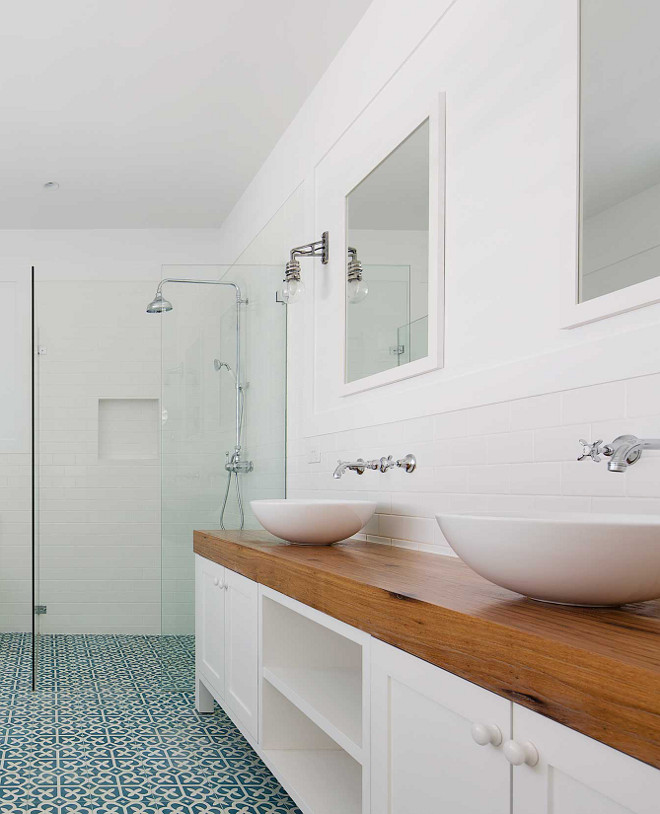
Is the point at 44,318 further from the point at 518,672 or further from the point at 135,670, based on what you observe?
the point at 518,672

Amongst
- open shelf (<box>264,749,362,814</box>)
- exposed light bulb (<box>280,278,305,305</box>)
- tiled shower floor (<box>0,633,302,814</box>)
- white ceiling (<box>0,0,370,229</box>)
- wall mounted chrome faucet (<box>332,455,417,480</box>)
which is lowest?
tiled shower floor (<box>0,633,302,814</box>)

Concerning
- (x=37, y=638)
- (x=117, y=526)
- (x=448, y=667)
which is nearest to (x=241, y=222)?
(x=117, y=526)

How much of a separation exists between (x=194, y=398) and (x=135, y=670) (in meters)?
1.43

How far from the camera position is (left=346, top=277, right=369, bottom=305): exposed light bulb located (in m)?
3.02

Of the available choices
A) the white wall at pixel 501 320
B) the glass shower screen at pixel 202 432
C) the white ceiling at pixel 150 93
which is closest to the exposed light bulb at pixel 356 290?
the white wall at pixel 501 320

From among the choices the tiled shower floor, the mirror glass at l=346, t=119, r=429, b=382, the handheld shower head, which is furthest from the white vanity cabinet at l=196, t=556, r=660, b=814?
the handheld shower head

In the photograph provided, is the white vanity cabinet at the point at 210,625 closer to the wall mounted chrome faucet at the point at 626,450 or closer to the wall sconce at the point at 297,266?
the wall sconce at the point at 297,266

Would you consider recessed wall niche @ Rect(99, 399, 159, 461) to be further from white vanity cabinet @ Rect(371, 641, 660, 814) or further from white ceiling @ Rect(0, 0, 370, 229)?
white vanity cabinet @ Rect(371, 641, 660, 814)

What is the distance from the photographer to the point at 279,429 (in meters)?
3.89

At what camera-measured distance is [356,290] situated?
3.08m

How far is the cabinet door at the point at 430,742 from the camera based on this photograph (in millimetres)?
1150

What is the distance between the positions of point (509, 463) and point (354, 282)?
1.29 m

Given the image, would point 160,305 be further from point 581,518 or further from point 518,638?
point 518,638

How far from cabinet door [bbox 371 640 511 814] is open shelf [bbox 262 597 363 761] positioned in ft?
1.84
